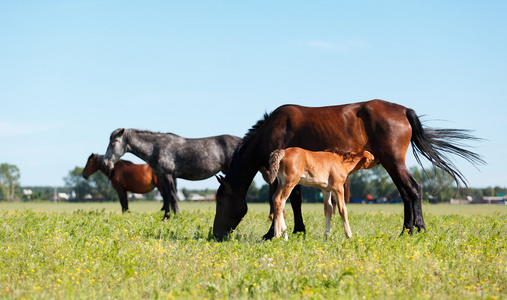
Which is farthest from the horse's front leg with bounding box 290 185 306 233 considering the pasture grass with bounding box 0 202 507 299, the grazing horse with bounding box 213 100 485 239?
the pasture grass with bounding box 0 202 507 299

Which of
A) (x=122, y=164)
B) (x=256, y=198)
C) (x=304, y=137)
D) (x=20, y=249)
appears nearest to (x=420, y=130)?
(x=304, y=137)

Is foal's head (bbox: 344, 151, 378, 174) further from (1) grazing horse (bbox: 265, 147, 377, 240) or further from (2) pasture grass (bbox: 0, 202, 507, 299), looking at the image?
(2) pasture grass (bbox: 0, 202, 507, 299)

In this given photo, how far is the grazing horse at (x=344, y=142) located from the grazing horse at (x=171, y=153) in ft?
19.6

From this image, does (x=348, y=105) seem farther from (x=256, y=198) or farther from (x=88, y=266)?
(x=256, y=198)

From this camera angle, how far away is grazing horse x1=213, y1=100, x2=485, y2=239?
9.17m

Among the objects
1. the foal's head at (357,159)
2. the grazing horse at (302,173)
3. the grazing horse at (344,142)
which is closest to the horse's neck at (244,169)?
the grazing horse at (344,142)

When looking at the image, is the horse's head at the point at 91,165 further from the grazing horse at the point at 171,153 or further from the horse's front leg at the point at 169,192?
the horse's front leg at the point at 169,192

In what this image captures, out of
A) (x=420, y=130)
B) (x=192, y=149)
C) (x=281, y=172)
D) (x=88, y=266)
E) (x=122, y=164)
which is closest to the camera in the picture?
(x=88, y=266)

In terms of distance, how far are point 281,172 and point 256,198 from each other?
52209 mm

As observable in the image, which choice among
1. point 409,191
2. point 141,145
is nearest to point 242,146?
point 409,191

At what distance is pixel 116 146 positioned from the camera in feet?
51.7

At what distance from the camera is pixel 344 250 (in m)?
7.30

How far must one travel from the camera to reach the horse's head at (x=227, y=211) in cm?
959

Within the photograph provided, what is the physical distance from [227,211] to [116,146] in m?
7.48
